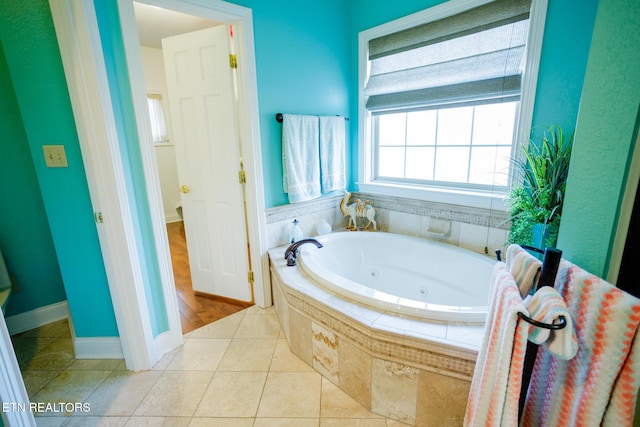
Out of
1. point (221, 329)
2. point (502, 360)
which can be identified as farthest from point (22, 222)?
point (502, 360)

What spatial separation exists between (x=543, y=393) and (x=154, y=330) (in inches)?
78.2

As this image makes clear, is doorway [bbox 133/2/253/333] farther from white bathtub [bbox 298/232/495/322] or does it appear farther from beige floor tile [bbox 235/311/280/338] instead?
white bathtub [bbox 298/232/495/322]

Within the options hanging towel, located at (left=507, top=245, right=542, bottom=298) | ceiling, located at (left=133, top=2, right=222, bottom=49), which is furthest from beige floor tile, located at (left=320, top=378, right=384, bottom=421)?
ceiling, located at (left=133, top=2, right=222, bottom=49)

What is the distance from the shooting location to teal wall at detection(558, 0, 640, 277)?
0.77m

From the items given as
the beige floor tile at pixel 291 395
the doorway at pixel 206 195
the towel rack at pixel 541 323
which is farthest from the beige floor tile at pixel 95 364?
the towel rack at pixel 541 323

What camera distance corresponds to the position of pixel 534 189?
155cm

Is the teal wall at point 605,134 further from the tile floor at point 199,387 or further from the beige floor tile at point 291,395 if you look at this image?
the beige floor tile at point 291,395

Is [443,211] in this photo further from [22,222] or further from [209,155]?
[22,222]

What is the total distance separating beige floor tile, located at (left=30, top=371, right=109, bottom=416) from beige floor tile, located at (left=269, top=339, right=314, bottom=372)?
38.8 inches

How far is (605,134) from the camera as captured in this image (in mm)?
826

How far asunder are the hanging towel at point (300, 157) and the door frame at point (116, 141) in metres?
0.27

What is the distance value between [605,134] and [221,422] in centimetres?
188

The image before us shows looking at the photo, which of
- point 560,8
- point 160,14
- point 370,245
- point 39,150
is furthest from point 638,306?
point 160,14

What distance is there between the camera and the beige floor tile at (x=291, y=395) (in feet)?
4.73
